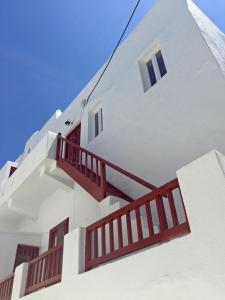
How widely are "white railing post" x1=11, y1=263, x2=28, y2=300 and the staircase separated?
6.19ft

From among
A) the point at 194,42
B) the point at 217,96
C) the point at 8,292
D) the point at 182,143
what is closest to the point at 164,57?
the point at 194,42

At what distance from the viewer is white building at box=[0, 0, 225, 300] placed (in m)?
2.18

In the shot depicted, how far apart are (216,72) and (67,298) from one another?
4707 millimetres

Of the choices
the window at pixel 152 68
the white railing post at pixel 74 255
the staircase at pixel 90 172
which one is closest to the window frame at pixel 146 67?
the window at pixel 152 68

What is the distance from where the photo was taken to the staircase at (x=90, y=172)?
4.84 meters

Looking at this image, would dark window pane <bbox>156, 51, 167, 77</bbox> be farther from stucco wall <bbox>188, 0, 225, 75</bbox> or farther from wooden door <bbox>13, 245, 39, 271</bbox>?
wooden door <bbox>13, 245, 39, 271</bbox>

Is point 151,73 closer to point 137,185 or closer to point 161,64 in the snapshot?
point 161,64

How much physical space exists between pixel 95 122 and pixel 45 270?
18.0ft

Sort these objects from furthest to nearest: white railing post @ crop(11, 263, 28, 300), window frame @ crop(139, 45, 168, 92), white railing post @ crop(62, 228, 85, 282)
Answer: window frame @ crop(139, 45, 168, 92), white railing post @ crop(11, 263, 28, 300), white railing post @ crop(62, 228, 85, 282)

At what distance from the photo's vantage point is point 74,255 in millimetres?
3357

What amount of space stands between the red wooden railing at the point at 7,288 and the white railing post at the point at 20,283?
396 millimetres

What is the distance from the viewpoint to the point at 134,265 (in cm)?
248

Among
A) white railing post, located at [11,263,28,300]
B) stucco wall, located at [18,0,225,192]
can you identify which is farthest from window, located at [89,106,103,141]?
white railing post, located at [11,263,28,300]

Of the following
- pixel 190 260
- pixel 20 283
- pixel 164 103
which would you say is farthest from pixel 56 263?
pixel 164 103
